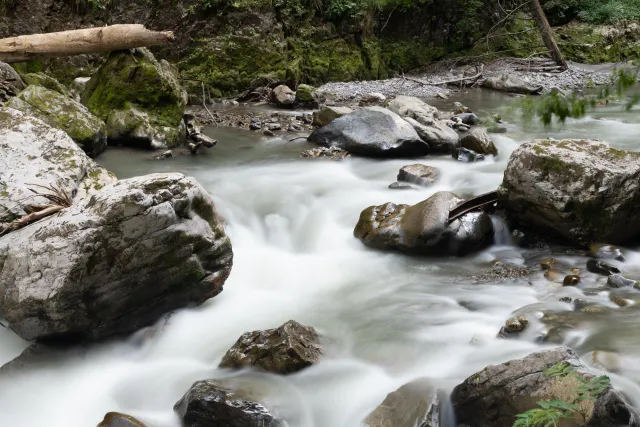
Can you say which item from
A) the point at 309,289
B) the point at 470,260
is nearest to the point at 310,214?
the point at 309,289

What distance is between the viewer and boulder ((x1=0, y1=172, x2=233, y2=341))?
401 centimetres

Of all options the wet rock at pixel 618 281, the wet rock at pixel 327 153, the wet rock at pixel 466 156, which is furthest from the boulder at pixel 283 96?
the wet rock at pixel 618 281

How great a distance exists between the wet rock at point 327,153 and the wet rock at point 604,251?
13.7 ft

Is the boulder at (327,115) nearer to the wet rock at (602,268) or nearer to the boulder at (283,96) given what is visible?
the boulder at (283,96)

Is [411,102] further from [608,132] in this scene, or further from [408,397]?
[408,397]

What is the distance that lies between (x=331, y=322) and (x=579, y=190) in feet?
9.37

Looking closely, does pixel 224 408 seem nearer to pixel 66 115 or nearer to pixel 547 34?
pixel 66 115

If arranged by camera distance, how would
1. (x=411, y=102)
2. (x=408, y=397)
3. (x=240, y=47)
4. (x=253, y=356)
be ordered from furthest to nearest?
(x=240, y=47) → (x=411, y=102) → (x=253, y=356) → (x=408, y=397)

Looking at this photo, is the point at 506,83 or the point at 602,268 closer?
the point at 602,268

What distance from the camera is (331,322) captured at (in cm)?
473

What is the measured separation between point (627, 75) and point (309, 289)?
11.8ft

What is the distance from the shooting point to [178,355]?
14.4ft

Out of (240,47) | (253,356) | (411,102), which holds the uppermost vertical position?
(240,47)

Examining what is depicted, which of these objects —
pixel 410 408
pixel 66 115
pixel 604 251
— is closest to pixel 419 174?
pixel 604 251
